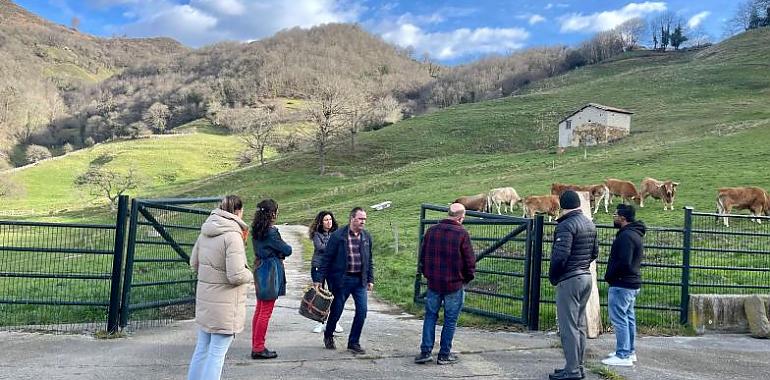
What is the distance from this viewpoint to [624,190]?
80.9 feet

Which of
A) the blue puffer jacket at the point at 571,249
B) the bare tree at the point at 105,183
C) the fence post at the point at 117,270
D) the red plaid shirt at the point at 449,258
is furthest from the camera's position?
the bare tree at the point at 105,183

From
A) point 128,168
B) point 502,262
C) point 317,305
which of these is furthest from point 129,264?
point 128,168

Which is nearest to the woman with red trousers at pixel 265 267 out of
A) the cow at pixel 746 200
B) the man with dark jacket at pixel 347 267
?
the man with dark jacket at pixel 347 267

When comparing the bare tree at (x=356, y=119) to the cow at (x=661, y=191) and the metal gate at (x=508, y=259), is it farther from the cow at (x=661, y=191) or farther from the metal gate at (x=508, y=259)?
the metal gate at (x=508, y=259)

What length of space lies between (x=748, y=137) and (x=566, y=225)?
119 ft

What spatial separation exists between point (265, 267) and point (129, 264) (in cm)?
238

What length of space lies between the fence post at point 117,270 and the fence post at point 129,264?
71 mm

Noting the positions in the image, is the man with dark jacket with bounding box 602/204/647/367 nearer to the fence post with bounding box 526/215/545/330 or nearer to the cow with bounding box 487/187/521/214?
the fence post with bounding box 526/215/545/330

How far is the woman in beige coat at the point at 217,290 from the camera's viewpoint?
5676 millimetres

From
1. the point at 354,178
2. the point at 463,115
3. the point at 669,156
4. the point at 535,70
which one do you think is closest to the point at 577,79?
the point at 535,70

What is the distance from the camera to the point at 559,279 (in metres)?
6.69

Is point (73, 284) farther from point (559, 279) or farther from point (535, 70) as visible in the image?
point (535, 70)

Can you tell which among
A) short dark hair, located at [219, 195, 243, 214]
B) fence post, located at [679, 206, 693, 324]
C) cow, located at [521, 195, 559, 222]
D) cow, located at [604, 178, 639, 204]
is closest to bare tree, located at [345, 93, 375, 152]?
cow, located at [604, 178, 639, 204]

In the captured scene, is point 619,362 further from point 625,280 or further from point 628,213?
point 628,213
